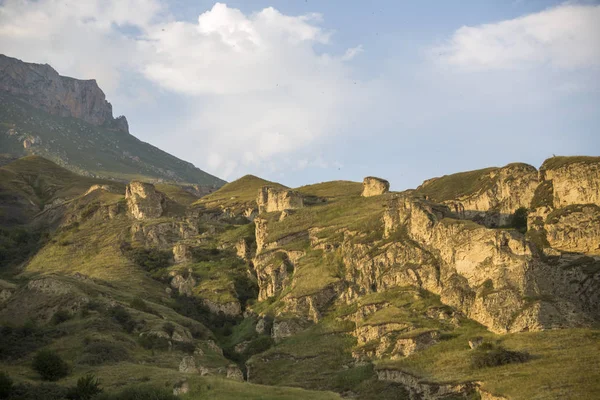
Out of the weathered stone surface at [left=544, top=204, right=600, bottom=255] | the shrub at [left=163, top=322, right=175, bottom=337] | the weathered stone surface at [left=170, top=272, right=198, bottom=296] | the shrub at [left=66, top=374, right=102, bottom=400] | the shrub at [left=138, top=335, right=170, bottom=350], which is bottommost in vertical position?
the shrub at [left=66, top=374, right=102, bottom=400]

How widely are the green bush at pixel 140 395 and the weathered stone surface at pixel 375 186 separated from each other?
105440 mm

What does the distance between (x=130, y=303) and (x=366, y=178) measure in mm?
65646

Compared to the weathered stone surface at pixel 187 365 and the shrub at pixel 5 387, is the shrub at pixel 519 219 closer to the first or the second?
the weathered stone surface at pixel 187 365

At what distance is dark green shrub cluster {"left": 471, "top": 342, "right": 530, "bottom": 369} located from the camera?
9156 centimetres

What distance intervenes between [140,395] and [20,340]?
4165cm

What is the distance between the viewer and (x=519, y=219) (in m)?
137

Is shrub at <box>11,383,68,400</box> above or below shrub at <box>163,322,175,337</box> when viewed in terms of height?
below

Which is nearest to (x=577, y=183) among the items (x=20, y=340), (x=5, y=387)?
(x=20, y=340)

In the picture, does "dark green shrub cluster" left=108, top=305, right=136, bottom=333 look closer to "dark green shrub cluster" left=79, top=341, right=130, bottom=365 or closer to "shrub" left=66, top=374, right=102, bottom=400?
"dark green shrub cluster" left=79, top=341, right=130, bottom=365

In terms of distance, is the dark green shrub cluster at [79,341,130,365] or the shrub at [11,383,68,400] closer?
the shrub at [11,383,68,400]

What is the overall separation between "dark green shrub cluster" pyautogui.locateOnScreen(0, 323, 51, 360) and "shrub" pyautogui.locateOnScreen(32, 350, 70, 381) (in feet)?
27.6

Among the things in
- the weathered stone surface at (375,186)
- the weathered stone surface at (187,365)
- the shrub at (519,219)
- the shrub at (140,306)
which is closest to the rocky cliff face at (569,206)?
the shrub at (519,219)

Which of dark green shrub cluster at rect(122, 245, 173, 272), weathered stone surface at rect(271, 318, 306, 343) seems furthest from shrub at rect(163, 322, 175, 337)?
dark green shrub cluster at rect(122, 245, 173, 272)

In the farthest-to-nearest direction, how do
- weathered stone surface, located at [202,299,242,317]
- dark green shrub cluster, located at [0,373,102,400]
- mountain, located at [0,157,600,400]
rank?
weathered stone surface, located at [202,299,242,317], mountain, located at [0,157,600,400], dark green shrub cluster, located at [0,373,102,400]
